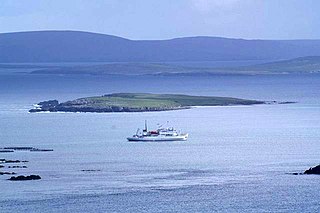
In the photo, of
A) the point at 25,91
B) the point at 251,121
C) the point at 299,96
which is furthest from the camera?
the point at 25,91

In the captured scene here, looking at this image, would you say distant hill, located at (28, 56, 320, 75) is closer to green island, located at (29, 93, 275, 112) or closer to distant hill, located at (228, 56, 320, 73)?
distant hill, located at (228, 56, 320, 73)

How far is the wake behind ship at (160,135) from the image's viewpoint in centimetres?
6397

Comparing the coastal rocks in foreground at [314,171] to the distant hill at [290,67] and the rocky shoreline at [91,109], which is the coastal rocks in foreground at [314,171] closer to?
the rocky shoreline at [91,109]

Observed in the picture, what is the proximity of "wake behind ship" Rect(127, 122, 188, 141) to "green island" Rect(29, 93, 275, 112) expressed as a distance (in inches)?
742

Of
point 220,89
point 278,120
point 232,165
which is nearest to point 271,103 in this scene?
point 278,120

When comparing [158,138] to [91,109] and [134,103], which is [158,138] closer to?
[91,109]

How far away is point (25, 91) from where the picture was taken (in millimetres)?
121250

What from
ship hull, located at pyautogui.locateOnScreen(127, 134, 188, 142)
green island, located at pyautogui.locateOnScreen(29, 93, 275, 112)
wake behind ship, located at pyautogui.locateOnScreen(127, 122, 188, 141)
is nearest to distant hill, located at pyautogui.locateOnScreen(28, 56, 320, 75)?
green island, located at pyautogui.locateOnScreen(29, 93, 275, 112)

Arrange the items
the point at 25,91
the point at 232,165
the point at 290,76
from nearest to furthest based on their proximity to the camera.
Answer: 1. the point at 232,165
2. the point at 25,91
3. the point at 290,76

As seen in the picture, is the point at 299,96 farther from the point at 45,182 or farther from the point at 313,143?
the point at 45,182

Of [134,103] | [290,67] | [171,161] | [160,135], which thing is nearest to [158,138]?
[160,135]

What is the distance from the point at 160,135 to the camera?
65.0 meters

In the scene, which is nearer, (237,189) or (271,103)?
(237,189)

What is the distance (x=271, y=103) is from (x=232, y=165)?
41737 millimetres
